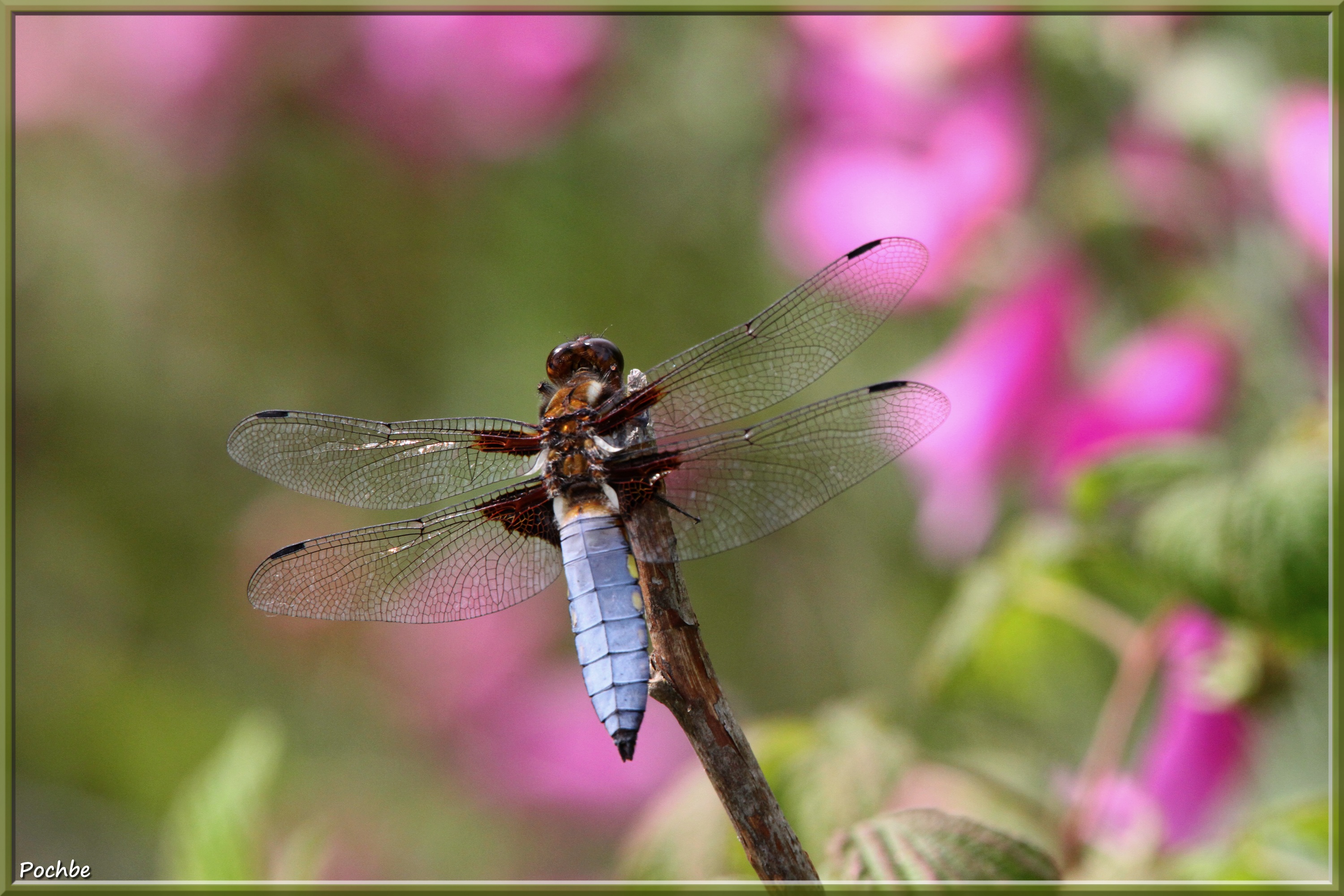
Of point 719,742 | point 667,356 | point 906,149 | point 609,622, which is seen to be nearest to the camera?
point 719,742

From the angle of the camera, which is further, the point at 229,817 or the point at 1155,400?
the point at 1155,400

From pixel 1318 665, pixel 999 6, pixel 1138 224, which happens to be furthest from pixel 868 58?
pixel 1318 665

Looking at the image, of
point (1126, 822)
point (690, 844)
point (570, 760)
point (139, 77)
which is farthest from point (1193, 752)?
point (139, 77)

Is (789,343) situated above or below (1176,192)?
below

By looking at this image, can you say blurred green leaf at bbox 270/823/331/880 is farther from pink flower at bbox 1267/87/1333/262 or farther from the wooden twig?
pink flower at bbox 1267/87/1333/262

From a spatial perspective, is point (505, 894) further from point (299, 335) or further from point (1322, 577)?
point (299, 335)

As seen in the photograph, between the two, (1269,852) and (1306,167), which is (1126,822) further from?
(1306,167)

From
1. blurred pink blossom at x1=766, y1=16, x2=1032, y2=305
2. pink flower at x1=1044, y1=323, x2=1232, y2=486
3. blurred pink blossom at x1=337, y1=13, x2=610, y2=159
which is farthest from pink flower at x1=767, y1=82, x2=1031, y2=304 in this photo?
blurred pink blossom at x1=337, y1=13, x2=610, y2=159
